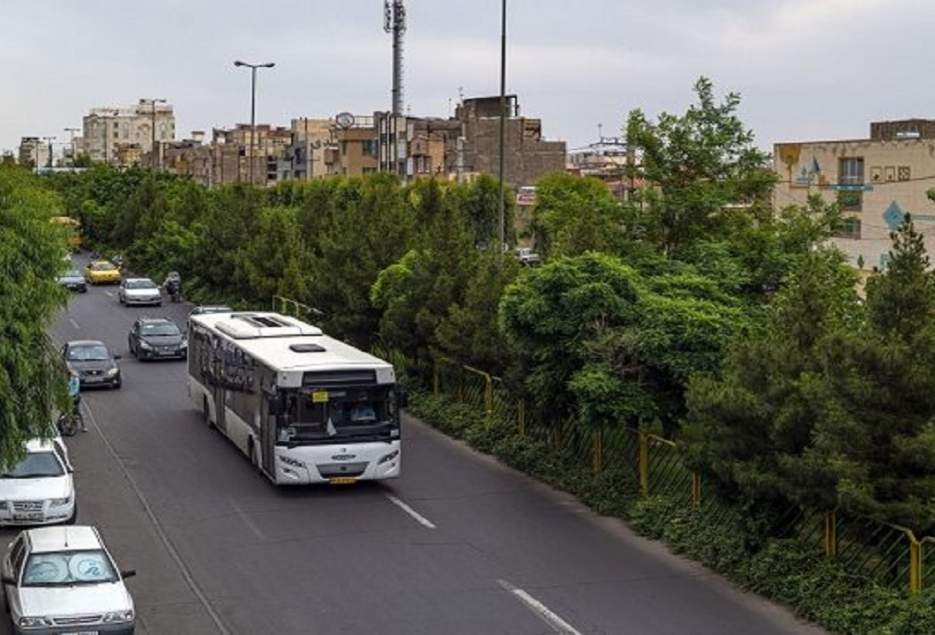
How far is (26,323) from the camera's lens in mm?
20234

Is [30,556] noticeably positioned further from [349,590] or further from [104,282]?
[104,282]

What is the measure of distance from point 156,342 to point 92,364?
7056mm

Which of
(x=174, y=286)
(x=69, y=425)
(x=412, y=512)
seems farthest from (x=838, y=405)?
(x=174, y=286)

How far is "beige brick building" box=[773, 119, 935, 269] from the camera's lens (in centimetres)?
5966

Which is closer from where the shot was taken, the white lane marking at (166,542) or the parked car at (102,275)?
the white lane marking at (166,542)

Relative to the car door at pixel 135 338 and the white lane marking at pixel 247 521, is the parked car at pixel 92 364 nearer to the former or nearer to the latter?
the car door at pixel 135 338

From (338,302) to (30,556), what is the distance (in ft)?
79.7

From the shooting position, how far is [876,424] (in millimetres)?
18406

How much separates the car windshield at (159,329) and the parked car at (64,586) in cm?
3006

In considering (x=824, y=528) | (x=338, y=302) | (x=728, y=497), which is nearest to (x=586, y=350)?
(x=728, y=497)

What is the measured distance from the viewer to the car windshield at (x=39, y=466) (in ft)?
82.6

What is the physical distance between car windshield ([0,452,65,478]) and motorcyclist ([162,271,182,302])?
47551 mm

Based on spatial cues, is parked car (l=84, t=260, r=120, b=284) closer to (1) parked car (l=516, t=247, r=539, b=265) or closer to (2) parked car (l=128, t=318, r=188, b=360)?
(1) parked car (l=516, t=247, r=539, b=265)

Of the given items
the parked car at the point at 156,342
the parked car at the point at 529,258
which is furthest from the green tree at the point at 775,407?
the parked car at the point at 156,342
